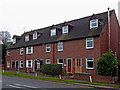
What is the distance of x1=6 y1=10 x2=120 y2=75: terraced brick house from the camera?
74.2ft

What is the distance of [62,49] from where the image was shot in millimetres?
26938

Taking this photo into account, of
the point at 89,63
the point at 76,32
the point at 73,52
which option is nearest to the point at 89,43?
the point at 89,63

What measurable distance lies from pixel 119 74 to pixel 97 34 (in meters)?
5.75

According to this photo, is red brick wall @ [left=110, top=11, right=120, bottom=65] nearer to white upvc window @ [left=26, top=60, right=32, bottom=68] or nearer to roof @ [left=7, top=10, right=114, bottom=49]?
roof @ [left=7, top=10, right=114, bottom=49]

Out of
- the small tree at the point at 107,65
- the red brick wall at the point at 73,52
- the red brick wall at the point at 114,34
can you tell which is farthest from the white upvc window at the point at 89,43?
the small tree at the point at 107,65

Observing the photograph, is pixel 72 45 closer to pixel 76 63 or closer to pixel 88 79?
pixel 76 63

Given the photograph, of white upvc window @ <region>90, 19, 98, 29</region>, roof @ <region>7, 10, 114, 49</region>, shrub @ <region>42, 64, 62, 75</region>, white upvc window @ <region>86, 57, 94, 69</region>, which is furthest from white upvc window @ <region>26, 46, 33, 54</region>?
white upvc window @ <region>90, 19, 98, 29</region>

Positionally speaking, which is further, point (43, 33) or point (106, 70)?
point (43, 33)

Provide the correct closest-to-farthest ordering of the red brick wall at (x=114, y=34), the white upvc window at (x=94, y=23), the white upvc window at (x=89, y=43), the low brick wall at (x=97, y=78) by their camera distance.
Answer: the low brick wall at (x=97, y=78)
the white upvc window at (x=89, y=43)
the white upvc window at (x=94, y=23)
the red brick wall at (x=114, y=34)

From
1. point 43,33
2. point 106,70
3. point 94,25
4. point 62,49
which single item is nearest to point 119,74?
point 106,70

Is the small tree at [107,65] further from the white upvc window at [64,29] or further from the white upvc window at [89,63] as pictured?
the white upvc window at [64,29]

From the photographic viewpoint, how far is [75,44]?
2503 centimetres

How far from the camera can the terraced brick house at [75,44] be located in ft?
74.2

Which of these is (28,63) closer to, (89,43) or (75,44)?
(75,44)
